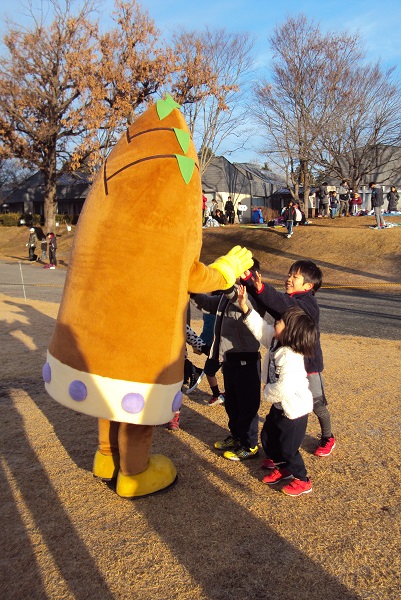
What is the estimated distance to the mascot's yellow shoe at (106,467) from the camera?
10.5ft

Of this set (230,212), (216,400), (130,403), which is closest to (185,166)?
(130,403)

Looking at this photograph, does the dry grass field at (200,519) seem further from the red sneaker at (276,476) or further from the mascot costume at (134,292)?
the mascot costume at (134,292)

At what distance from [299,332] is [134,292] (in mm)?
1020

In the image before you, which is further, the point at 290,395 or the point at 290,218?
the point at 290,218

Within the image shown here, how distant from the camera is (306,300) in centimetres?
333

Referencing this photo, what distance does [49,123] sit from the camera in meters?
27.6

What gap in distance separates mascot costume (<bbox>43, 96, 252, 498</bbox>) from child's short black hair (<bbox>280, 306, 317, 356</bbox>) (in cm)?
44

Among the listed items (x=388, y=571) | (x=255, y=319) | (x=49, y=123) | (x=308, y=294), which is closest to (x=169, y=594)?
(x=388, y=571)

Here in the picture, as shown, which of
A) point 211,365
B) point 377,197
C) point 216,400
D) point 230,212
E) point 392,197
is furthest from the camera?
point 230,212

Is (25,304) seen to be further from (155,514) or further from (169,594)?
(169,594)

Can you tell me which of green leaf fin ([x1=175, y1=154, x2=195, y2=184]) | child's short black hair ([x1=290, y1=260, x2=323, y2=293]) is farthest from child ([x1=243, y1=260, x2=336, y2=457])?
green leaf fin ([x1=175, y1=154, x2=195, y2=184])

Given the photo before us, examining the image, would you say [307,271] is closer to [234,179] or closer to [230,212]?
[230,212]

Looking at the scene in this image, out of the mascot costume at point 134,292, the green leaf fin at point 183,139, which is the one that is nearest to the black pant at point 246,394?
the mascot costume at point 134,292

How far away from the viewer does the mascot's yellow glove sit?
121 inches
